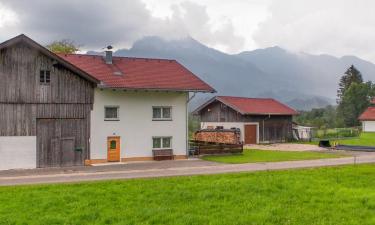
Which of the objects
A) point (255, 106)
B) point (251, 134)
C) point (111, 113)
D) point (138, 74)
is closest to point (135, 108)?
point (111, 113)

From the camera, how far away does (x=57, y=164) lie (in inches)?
1154

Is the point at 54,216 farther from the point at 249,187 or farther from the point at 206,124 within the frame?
the point at 206,124

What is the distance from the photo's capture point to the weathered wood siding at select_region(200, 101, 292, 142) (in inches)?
2100

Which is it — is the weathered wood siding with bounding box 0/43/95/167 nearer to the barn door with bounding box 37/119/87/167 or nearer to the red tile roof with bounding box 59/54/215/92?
the barn door with bounding box 37/119/87/167

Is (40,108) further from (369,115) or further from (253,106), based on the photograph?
(369,115)

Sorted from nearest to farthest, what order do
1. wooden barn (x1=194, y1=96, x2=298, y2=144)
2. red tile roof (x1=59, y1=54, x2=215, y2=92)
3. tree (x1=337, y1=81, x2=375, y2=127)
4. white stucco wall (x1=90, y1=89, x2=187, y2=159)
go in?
white stucco wall (x1=90, y1=89, x2=187, y2=159)
red tile roof (x1=59, y1=54, x2=215, y2=92)
wooden barn (x1=194, y1=96, x2=298, y2=144)
tree (x1=337, y1=81, x2=375, y2=127)

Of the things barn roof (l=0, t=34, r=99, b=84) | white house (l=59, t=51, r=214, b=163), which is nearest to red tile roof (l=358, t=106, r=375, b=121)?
white house (l=59, t=51, r=214, b=163)

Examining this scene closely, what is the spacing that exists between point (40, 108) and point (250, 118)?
2848 cm

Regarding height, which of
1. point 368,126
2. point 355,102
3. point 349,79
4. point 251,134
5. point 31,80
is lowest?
point 251,134

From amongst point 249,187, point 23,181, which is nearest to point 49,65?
point 23,181

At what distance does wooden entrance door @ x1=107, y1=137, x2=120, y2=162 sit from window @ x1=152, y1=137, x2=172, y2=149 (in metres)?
2.68

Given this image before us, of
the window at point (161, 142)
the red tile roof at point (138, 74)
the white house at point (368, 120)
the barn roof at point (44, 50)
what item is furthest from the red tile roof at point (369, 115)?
the barn roof at point (44, 50)

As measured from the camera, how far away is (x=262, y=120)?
53.9 meters

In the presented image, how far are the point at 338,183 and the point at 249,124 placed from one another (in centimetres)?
3446
